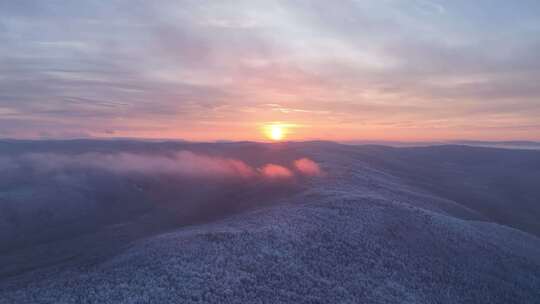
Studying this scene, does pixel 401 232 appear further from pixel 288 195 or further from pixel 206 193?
pixel 206 193

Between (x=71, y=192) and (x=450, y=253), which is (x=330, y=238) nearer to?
(x=450, y=253)

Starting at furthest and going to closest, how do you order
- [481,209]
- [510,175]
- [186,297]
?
[510,175] < [481,209] < [186,297]

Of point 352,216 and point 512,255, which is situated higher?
point 352,216

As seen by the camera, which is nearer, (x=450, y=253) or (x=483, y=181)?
(x=450, y=253)

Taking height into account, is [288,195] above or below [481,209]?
above

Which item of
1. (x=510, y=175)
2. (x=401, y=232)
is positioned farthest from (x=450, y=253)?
(x=510, y=175)

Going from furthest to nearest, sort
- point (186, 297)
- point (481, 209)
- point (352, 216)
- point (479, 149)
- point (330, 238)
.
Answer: point (479, 149) → point (481, 209) → point (352, 216) → point (330, 238) → point (186, 297)

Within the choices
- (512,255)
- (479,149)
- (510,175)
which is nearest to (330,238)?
(512,255)

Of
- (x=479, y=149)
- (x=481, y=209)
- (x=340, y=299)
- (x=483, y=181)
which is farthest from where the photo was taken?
(x=479, y=149)

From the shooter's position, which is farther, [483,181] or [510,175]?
[510,175]
